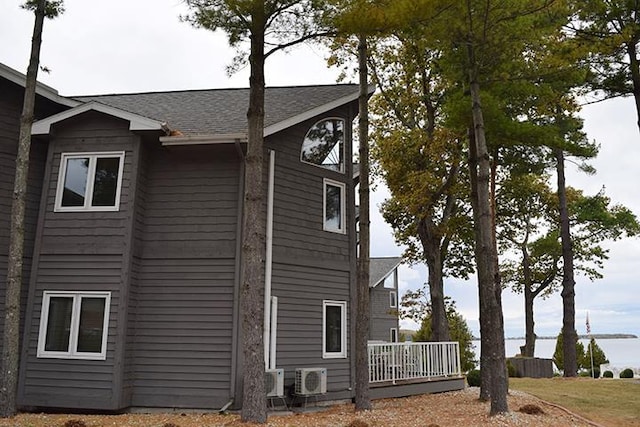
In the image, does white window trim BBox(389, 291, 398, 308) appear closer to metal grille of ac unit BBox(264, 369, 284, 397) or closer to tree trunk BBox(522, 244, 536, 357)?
tree trunk BBox(522, 244, 536, 357)

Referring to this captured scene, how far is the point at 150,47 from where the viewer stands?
14180 millimetres

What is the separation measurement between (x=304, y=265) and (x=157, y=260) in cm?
286

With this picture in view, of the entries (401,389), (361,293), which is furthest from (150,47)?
(401,389)

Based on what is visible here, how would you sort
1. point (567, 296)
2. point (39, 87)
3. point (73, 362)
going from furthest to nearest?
point (567, 296), point (39, 87), point (73, 362)

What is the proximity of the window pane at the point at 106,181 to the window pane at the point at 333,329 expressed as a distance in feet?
15.8

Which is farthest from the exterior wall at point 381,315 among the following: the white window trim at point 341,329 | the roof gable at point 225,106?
the roof gable at point 225,106

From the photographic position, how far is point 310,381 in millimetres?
9266

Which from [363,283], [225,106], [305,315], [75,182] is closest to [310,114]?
[225,106]

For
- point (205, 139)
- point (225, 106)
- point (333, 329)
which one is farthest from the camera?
point (225, 106)

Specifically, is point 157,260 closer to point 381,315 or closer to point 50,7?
point 50,7

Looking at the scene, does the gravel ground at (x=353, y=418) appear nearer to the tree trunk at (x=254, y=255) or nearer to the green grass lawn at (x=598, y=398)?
the tree trunk at (x=254, y=255)

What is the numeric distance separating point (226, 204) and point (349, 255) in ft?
9.88

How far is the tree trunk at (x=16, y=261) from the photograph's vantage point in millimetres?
7974

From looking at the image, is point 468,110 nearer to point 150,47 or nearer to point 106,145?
point 106,145
